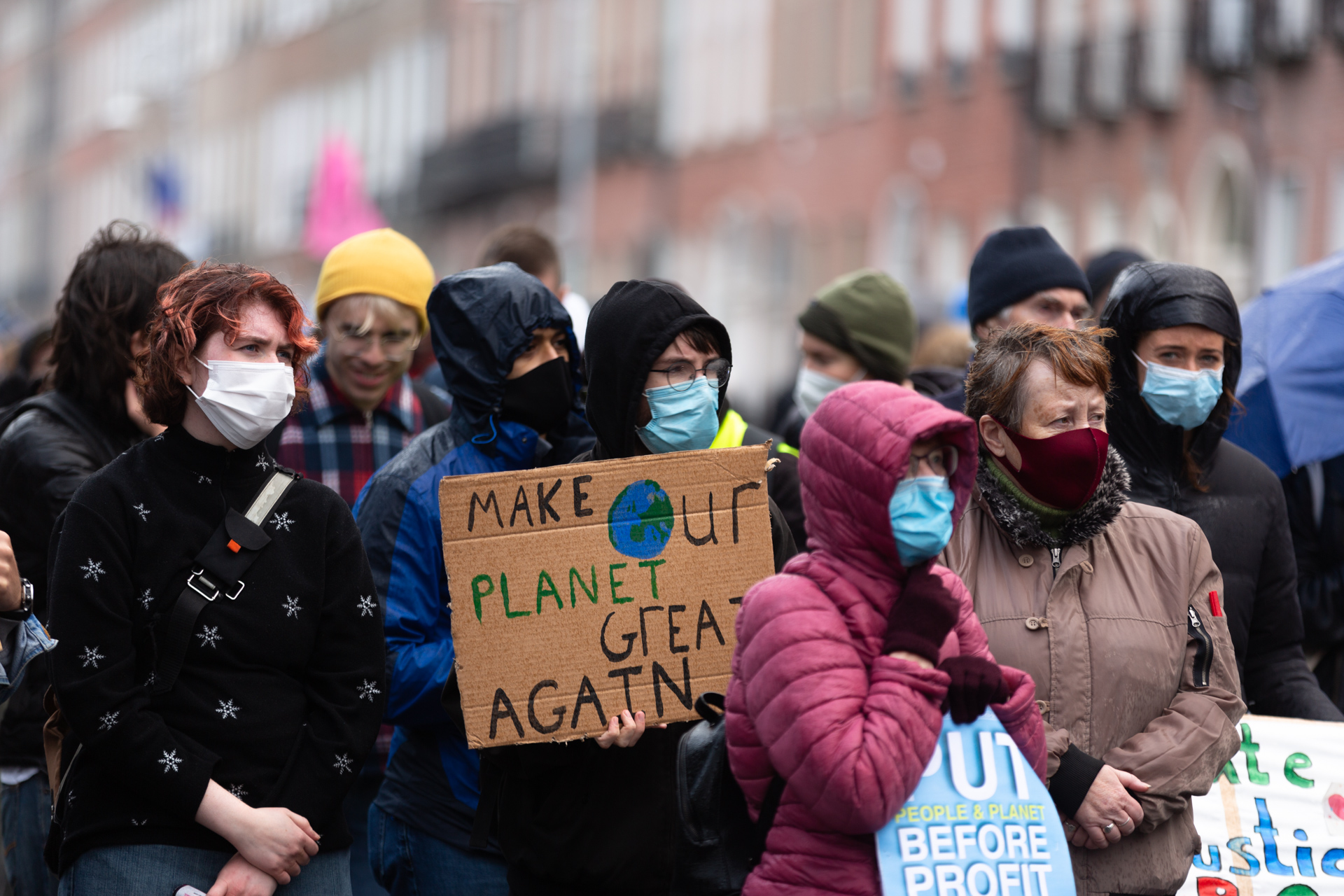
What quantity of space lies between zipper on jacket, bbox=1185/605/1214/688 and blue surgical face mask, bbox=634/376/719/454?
1198 mm

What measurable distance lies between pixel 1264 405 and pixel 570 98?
25.9 m

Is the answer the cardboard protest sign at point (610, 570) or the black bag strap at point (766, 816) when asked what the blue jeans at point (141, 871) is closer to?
the cardboard protest sign at point (610, 570)

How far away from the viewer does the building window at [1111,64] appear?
23.4 meters

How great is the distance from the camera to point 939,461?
3.64 metres

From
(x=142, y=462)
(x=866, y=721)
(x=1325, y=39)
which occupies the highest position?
(x=1325, y=39)

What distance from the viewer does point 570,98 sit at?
30.9 m

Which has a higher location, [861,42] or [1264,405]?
[861,42]

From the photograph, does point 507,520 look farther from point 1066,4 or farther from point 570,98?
point 570,98

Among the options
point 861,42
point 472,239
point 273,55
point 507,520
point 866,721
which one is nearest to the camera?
point 866,721

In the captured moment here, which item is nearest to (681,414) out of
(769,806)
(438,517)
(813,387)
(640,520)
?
(640,520)

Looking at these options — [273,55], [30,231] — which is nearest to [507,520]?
[273,55]

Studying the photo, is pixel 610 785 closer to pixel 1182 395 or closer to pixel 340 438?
pixel 1182 395

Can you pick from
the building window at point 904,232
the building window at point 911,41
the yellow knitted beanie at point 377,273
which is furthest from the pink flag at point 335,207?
the yellow knitted beanie at point 377,273

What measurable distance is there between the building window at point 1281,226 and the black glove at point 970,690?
18124 mm
